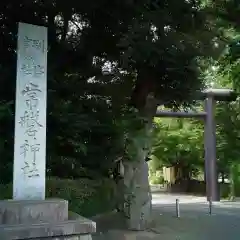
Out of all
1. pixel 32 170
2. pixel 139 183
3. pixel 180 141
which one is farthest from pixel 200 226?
pixel 180 141

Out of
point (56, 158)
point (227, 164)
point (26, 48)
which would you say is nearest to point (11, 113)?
point (56, 158)

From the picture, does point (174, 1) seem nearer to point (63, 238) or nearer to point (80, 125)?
point (80, 125)

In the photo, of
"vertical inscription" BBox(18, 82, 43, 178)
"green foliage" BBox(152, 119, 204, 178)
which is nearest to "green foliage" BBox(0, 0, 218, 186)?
"vertical inscription" BBox(18, 82, 43, 178)

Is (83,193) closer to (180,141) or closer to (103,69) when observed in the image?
(103,69)

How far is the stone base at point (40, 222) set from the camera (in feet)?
17.4

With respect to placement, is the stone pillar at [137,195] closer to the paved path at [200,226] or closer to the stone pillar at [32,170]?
the paved path at [200,226]

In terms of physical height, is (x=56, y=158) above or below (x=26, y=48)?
below

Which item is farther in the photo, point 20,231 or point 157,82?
point 157,82

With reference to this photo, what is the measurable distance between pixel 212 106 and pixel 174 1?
13.1 meters

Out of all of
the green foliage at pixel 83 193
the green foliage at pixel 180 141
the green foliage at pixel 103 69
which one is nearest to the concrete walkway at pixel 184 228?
the green foliage at pixel 83 193

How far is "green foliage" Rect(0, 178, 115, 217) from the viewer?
9.51 metres

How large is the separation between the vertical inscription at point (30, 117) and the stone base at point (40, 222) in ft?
1.22

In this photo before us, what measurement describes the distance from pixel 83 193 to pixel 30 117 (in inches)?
188

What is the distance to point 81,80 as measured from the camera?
34.7 feet
